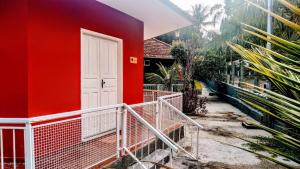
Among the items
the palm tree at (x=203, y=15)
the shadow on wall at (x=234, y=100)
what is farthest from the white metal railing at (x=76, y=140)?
the palm tree at (x=203, y=15)

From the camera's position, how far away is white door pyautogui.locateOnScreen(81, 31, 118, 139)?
17.0 ft

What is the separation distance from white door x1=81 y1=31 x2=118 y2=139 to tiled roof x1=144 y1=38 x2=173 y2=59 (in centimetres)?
1205

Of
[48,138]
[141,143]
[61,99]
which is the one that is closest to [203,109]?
[141,143]

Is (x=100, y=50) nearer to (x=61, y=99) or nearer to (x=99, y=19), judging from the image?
(x=99, y=19)

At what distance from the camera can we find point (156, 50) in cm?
1916

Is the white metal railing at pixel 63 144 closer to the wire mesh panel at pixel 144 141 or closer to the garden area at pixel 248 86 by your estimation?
the wire mesh panel at pixel 144 141

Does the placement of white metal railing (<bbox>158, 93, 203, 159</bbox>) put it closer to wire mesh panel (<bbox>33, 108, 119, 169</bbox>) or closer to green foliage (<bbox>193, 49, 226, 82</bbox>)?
wire mesh panel (<bbox>33, 108, 119, 169</bbox>)

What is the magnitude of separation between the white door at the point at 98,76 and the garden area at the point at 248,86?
7.10 feet

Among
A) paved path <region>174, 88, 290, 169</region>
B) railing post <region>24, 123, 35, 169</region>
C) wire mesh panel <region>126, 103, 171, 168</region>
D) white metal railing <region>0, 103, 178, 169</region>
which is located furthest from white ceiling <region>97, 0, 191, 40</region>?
railing post <region>24, 123, 35, 169</region>

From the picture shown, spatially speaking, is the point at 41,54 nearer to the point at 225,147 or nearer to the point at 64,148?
the point at 64,148

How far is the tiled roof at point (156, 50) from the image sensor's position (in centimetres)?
1845

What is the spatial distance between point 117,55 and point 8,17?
2826 millimetres

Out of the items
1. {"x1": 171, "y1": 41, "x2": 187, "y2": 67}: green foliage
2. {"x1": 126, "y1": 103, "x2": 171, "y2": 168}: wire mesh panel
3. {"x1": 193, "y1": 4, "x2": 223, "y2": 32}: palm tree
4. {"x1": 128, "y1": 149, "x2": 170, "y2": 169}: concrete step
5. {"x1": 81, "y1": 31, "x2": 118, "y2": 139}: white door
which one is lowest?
{"x1": 128, "y1": 149, "x2": 170, "y2": 169}: concrete step

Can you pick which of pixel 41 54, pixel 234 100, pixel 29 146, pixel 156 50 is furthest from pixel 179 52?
pixel 29 146
